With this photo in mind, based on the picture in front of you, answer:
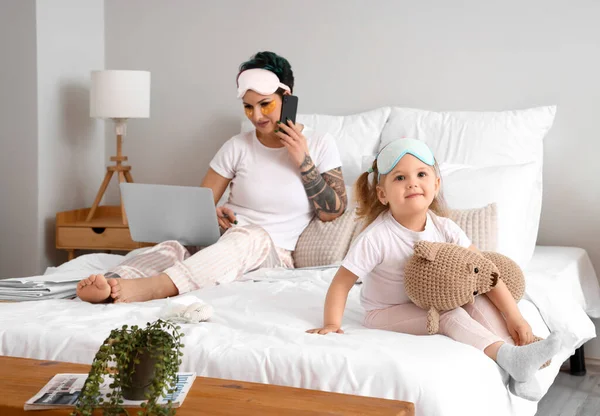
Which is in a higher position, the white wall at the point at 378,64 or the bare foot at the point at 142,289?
the white wall at the point at 378,64

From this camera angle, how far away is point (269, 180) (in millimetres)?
2791

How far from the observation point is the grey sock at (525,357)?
1688 mm

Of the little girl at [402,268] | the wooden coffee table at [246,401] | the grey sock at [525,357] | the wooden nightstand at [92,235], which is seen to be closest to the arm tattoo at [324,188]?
the little girl at [402,268]

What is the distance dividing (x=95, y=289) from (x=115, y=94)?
151cm

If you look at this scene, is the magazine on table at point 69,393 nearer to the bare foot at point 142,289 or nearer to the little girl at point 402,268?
the little girl at point 402,268

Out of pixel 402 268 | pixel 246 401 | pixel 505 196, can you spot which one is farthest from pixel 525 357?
pixel 505 196

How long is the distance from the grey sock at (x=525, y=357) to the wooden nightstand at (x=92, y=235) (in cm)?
196

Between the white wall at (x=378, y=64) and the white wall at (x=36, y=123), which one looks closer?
the white wall at (x=378, y=64)

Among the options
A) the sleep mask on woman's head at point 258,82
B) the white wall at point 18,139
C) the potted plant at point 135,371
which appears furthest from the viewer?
the white wall at point 18,139

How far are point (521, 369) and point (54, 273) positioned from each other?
151 centimetres

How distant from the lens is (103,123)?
396 cm

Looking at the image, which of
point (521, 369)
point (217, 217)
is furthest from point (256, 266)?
point (521, 369)

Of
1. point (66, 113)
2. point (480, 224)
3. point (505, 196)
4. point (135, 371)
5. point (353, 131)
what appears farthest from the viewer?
point (66, 113)

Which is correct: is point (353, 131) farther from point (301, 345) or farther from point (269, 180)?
point (301, 345)
